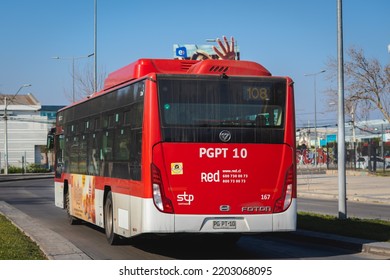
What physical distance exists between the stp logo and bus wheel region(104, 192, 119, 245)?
2.67 m

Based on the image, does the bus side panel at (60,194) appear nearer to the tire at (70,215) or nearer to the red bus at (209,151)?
the tire at (70,215)

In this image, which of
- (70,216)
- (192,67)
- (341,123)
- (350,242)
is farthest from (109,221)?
(341,123)

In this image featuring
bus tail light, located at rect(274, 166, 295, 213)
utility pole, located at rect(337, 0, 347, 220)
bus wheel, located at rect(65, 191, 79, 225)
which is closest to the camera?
bus tail light, located at rect(274, 166, 295, 213)

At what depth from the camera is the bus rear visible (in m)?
11.4

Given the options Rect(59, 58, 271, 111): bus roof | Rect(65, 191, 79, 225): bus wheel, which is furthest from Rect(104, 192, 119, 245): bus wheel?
Rect(65, 191, 79, 225): bus wheel

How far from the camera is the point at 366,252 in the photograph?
511 inches

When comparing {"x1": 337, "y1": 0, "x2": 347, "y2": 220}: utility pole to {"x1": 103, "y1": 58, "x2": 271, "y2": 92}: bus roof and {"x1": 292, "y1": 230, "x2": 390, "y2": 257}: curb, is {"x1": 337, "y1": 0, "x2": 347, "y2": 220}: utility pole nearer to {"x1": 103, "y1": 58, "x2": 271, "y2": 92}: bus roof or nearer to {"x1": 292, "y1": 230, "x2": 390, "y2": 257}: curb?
{"x1": 292, "y1": 230, "x2": 390, "y2": 257}: curb

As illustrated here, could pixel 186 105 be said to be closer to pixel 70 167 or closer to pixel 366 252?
pixel 366 252

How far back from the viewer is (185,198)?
37.4ft

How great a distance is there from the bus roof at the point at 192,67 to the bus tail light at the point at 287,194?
187 centimetres

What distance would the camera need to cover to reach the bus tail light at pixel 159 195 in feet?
A: 37.0

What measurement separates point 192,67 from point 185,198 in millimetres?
2404

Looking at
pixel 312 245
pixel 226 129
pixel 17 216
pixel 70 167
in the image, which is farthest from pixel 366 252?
pixel 17 216

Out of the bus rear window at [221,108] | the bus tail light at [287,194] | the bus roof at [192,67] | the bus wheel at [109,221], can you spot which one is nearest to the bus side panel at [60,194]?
the bus wheel at [109,221]
